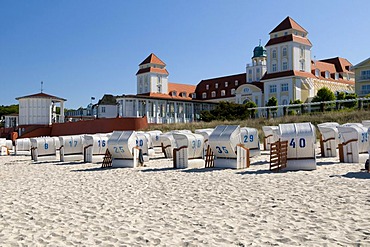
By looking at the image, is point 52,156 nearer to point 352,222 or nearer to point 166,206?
point 166,206

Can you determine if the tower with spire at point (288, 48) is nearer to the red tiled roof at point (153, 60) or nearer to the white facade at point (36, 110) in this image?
the red tiled roof at point (153, 60)

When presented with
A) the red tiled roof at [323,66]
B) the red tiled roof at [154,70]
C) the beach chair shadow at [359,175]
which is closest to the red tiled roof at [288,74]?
the red tiled roof at [323,66]

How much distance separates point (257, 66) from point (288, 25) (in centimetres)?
1307

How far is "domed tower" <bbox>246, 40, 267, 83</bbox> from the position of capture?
6831 cm

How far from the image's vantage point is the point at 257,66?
2707 inches

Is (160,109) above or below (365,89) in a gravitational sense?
below

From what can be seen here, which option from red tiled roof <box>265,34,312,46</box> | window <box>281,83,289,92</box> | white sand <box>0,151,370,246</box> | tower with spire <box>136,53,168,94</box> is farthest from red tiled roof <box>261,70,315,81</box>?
white sand <box>0,151,370,246</box>

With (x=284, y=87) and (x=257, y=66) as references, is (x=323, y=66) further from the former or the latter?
(x=284, y=87)

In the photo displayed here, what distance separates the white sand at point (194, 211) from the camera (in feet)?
19.3

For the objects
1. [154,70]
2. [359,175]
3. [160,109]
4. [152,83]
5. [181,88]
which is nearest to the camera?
[359,175]

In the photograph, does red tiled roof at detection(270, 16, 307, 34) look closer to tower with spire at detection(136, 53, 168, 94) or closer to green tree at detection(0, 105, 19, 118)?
tower with spire at detection(136, 53, 168, 94)

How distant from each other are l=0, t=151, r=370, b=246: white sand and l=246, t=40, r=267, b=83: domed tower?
186ft

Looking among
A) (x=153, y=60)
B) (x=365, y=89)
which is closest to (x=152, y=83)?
(x=153, y=60)

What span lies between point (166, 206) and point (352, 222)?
370 cm
